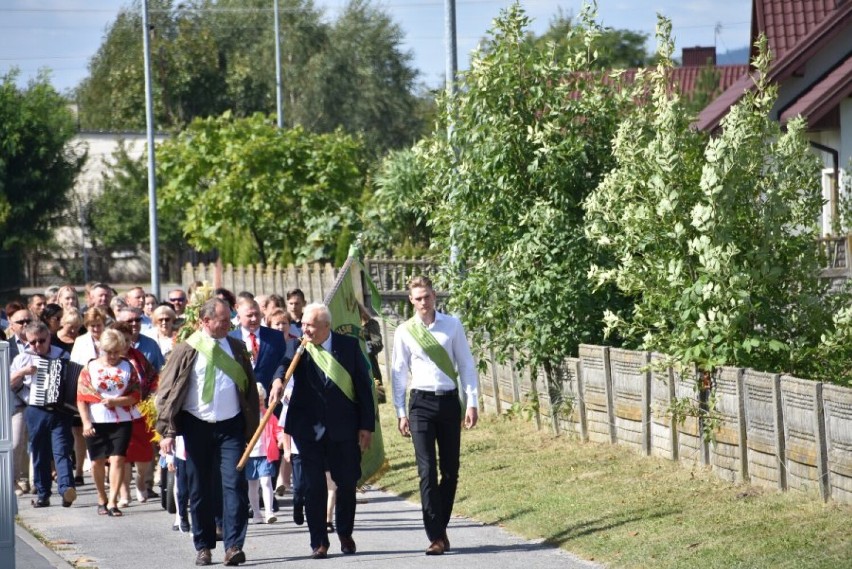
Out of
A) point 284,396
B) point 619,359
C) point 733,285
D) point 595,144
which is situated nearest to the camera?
point 284,396

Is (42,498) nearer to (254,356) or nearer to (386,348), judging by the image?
(254,356)

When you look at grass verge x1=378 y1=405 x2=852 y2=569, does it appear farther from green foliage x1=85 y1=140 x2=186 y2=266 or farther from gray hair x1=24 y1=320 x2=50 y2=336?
green foliage x1=85 y1=140 x2=186 y2=266

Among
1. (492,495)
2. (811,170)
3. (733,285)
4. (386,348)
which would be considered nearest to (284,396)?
(492,495)

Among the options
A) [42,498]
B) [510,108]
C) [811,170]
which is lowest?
[42,498]

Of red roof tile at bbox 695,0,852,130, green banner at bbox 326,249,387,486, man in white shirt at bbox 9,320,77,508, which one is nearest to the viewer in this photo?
green banner at bbox 326,249,387,486

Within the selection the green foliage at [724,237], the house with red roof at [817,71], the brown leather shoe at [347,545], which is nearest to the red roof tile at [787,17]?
the house with red roof at [817,71]

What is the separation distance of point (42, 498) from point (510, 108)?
234 inches

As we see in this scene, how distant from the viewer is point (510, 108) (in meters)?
16.4

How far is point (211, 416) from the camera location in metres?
11.1

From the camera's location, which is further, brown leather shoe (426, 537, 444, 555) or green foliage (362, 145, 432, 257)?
green foliage (362, 145, 432, 257)

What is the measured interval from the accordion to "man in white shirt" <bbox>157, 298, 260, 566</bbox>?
4.13 metres

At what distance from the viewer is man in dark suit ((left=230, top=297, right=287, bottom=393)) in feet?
42.8

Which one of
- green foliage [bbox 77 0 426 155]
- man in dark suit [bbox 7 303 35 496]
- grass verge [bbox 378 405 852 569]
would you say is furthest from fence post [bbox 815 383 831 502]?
green foliage [bbox 77 0 426 155]

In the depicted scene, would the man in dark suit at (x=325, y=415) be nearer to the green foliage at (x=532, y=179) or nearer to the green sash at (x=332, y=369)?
the green sash at (x=332, y=369)
